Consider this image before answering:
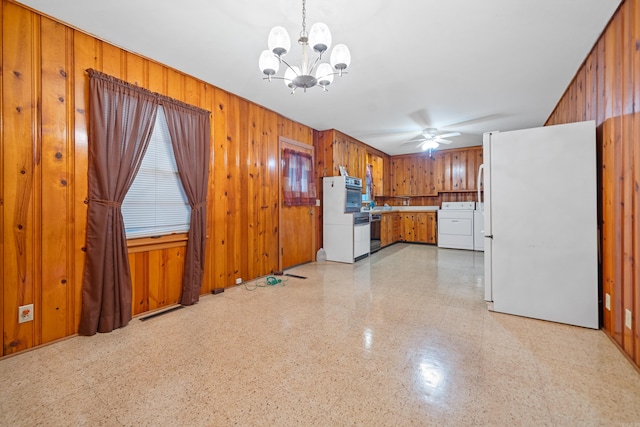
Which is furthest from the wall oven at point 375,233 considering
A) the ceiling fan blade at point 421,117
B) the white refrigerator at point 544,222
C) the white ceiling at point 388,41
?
the white refrigerator at point 544,222

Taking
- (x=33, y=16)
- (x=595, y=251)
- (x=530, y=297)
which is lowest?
(x=530, y=297)

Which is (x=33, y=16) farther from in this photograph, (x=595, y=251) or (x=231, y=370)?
(x=595, y=251)

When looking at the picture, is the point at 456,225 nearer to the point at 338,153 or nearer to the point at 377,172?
the point at 377,172

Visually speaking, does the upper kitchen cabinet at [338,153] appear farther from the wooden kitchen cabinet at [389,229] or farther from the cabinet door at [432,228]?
the cabinet door at [432,228]

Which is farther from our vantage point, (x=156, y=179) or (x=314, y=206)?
(x=314, y=206)

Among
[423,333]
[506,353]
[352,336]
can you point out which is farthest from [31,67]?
[506,353]

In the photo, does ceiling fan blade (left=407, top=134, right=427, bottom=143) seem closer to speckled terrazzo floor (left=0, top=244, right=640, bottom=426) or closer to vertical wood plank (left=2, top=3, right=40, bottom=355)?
speckled terrazzo floor (left=0, top=244, right=640, bottom=426)

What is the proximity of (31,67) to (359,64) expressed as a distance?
264 centimetres

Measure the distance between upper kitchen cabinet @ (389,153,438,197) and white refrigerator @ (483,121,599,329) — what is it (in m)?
4.62

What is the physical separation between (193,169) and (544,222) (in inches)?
137

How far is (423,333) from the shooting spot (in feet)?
7.34

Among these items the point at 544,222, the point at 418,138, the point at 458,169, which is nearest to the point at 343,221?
the point at 418,138

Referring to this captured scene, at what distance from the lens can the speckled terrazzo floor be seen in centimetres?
138

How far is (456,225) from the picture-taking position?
6.38 meters
